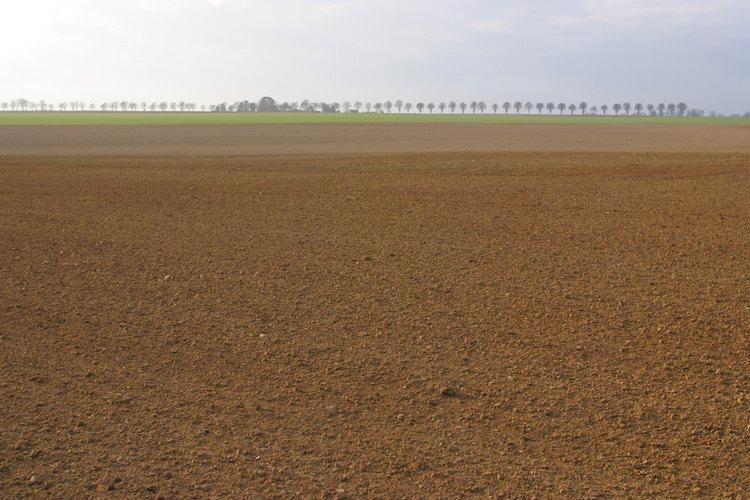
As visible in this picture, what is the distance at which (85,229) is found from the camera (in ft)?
38.3

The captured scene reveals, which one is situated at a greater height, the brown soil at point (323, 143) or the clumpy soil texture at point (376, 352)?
the brown soil at point (323, 143)

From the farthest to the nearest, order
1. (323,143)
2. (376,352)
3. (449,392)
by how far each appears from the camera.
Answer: (323,143), (376,352), (449,392)

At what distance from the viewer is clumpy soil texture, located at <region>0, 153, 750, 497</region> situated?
14.5ft

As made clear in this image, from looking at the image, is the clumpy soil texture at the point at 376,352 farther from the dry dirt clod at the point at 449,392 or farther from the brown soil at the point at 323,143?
the brown soil at the point at 323,143

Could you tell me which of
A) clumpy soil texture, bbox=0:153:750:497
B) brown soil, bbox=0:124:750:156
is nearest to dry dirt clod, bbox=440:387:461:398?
clumpy soil texture, bbox=0:153:750:497

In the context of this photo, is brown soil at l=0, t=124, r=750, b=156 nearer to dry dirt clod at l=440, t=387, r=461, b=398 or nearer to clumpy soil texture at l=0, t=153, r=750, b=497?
clumpy soil texture at l=0, t=153, r=750, b=497

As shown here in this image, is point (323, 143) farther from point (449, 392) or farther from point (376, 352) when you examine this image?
point (449, 392)

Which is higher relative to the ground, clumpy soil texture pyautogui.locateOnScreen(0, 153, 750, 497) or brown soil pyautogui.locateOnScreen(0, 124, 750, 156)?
brown soil pyautogui.locateOnScreen(0, 124, 750, 156)

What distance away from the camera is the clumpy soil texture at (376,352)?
442cm

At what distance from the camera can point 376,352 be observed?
6.32m

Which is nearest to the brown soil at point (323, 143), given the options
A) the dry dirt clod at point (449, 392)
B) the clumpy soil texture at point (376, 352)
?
the clumpy soil texture at point (376, 352)

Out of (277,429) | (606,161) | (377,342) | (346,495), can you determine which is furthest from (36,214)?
(606,161)

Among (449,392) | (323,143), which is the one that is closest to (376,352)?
(449,392)

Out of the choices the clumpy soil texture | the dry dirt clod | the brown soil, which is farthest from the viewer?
the brown soil
